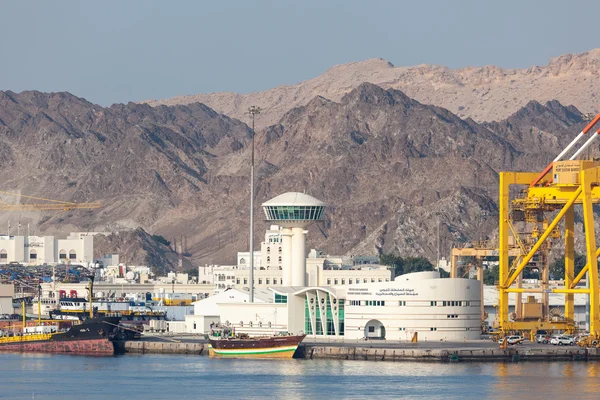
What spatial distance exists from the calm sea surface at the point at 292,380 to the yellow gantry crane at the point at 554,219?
9.79 meters

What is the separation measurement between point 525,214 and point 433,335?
14500mm

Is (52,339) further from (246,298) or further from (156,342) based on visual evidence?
(246,298)

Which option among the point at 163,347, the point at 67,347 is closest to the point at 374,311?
the point at 163,347

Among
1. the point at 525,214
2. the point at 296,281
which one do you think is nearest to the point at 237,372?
the point at 525,214

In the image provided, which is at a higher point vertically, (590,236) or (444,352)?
(590,236)

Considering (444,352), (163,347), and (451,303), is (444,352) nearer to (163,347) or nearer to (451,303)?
(451,303)

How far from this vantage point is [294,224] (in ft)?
584

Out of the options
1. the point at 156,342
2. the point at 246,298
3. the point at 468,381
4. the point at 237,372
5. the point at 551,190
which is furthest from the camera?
the point at 246,298

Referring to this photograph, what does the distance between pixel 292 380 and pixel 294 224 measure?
56.7 meters

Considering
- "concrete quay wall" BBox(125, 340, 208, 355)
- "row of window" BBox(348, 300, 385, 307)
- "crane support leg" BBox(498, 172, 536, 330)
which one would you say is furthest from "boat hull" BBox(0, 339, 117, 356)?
"crane support leg" BBox(498, 172, 536, 330)

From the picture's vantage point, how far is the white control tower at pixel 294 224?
176 m

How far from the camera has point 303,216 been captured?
178 metres

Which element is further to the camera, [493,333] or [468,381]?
[493,333]

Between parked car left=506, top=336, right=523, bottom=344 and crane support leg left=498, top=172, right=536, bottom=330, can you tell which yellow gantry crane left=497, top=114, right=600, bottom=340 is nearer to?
crane support leg left=498, top=172, right=536, bottom=330
